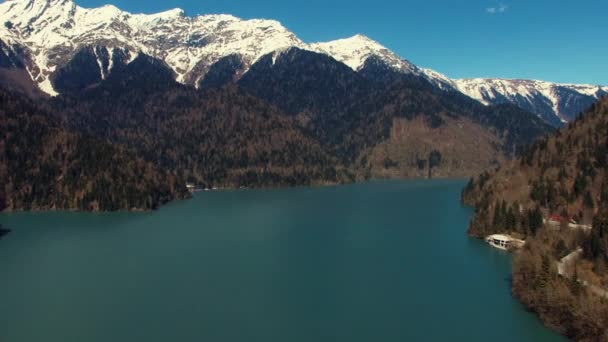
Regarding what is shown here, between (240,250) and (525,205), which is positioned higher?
(525,205)

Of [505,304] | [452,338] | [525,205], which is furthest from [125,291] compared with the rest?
[525,205]

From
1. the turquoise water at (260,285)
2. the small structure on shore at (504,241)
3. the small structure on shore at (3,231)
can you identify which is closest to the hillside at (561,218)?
the small structure on shore at (504,241)

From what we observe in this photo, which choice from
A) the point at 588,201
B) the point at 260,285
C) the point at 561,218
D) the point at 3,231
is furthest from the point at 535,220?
the point at 3,231

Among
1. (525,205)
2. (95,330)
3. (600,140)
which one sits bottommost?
(95,330)

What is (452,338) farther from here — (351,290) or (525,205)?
(525,205)

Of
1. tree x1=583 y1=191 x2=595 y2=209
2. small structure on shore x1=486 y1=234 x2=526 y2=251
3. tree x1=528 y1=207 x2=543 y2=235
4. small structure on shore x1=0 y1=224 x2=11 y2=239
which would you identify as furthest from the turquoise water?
tree x1=583 y1=191 x2=595 y2=209

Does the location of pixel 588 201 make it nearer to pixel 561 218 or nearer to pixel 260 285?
pixel 561 218

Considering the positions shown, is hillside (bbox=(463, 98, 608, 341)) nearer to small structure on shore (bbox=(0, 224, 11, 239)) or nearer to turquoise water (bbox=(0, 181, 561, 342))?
turquoise water (bbox=(0, 181, 561, 342))
